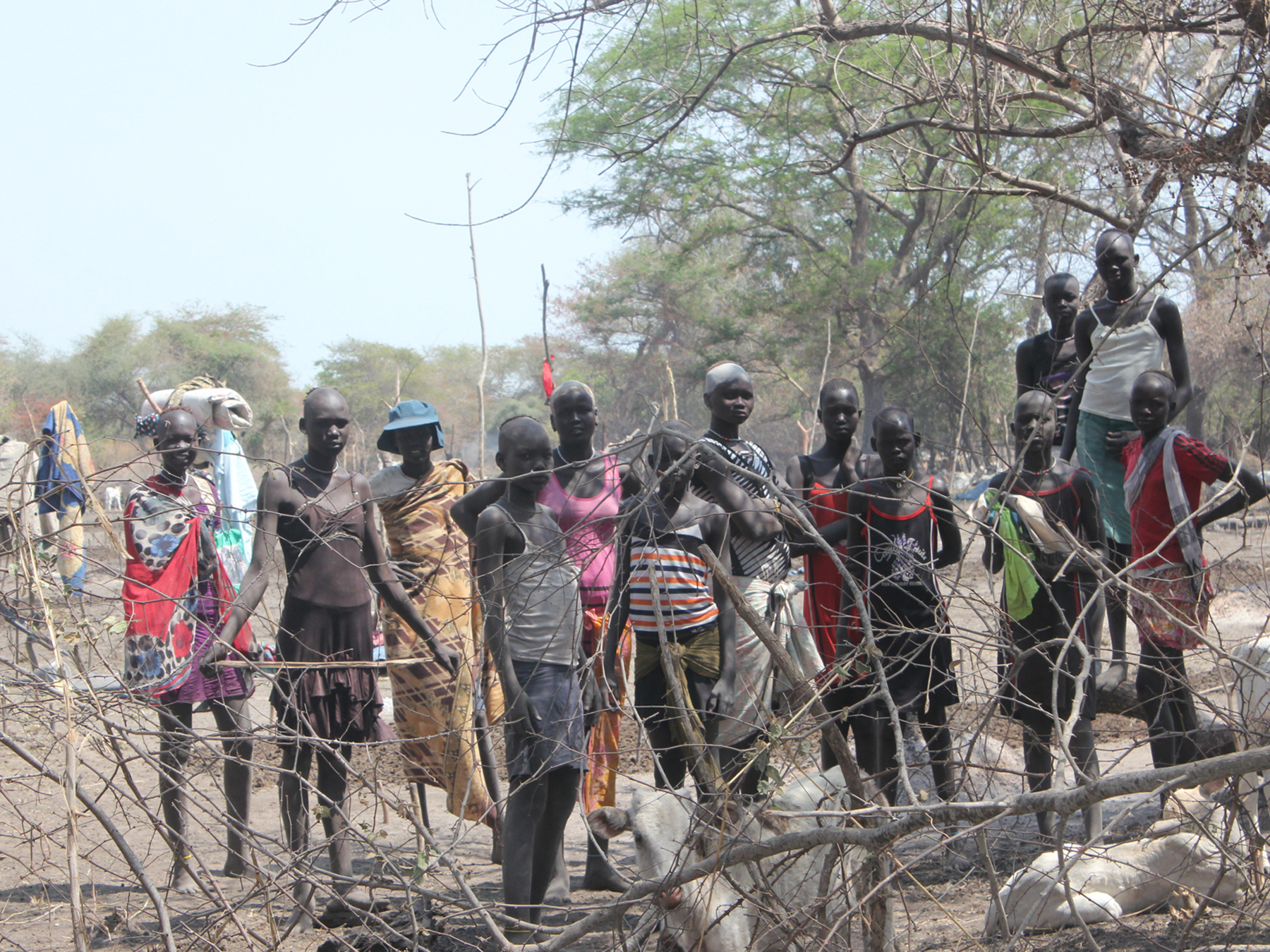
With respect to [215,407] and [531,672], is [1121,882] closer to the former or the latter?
[531,672]

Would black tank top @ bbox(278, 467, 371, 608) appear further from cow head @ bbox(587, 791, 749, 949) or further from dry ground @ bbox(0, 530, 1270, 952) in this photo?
cow head @ bbox(587, 791, 749, 949)

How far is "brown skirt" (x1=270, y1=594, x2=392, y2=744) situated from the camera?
11.9 feet

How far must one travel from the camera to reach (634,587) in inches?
140

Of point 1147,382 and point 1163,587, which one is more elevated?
point 1147,382

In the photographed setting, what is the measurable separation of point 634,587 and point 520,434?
2.07 feet

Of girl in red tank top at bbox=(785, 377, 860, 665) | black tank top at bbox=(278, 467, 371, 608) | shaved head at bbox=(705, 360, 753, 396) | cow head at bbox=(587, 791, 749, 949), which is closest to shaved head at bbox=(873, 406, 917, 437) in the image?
girl in red tank top at bbox=(785, 377, 860, 665)

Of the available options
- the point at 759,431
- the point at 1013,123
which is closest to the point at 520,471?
the point at 1013,123

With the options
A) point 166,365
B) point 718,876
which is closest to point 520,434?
point 718,876

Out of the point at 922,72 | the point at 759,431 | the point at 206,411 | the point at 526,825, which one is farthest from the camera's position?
the point at 759,431

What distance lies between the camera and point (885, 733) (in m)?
3.96

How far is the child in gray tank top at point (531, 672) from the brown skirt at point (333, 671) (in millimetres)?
577

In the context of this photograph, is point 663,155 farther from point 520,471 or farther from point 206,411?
point 520,471

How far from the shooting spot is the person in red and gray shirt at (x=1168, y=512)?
3529 mm

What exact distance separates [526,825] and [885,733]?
4.90ft
